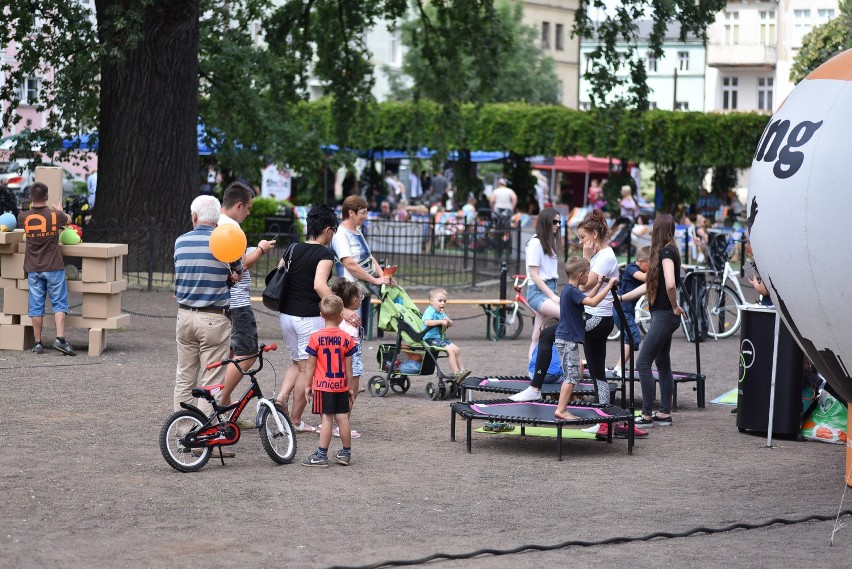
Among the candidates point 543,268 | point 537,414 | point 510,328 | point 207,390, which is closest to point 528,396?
point 537,414

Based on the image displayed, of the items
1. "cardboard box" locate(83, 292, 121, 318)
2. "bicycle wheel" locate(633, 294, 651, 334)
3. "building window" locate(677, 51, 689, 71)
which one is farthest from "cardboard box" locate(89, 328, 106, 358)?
"building window" locate(677, 51, 689, 71)

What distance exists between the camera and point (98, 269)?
15.2 meters

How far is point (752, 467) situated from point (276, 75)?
56.1ft

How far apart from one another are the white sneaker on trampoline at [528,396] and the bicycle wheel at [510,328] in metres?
7.19

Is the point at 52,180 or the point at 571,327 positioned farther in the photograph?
the point at 52,180

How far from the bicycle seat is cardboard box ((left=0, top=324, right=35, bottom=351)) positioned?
5.70 m

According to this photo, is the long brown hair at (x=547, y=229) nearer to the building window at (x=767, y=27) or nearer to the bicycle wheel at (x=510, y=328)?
the bicycle wheel at (x=510, y=328)

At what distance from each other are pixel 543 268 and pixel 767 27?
238 ft

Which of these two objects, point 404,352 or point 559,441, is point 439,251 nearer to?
point 404,352

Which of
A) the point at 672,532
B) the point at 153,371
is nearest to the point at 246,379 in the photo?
the point at 153,371

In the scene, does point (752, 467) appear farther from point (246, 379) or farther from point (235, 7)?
point (235, 7)

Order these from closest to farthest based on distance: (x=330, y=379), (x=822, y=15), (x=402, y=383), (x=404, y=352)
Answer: (x=330, y=379) → (x=404, y=352) → (x=402, y=383) → (x=822, y=15)

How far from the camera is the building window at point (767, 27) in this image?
8100cm

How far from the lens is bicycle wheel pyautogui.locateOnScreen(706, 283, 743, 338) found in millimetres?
19141
